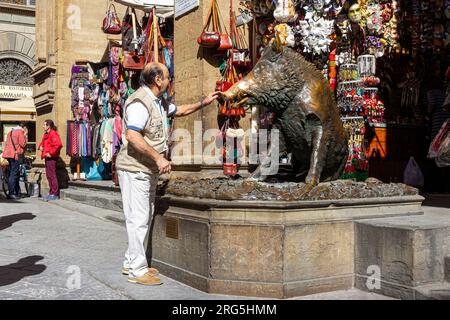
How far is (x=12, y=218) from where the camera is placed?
9.93 meters

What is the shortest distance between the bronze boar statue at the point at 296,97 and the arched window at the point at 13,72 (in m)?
29.4

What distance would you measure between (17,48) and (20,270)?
29.0m

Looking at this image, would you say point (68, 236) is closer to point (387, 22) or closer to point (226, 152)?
point (226, 152)

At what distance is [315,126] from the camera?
5016mm

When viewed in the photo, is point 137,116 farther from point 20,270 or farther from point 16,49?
point 16,49

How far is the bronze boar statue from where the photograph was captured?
5.01 metres

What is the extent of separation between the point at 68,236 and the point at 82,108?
24.2 feet

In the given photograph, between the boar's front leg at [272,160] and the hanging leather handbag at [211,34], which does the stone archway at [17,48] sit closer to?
the hanging leather handbag at [211,34]

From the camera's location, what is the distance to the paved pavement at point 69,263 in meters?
4.57

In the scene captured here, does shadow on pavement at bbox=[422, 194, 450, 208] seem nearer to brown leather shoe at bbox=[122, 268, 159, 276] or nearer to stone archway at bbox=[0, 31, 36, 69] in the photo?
brown leather shoe at bbox=[122, 268, 159, 276]

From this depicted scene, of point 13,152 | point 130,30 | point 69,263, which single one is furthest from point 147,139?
point 13,152

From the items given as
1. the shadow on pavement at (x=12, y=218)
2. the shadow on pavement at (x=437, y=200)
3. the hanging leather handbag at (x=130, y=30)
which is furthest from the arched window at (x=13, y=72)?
the shadow on pavement at (x=437, y=200)

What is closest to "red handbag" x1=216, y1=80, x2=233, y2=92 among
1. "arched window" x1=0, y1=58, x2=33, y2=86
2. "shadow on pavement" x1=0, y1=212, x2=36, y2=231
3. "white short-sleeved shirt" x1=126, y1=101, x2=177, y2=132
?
"shadow on pavement" x1=0, y1=212, x2=36, y2=231
